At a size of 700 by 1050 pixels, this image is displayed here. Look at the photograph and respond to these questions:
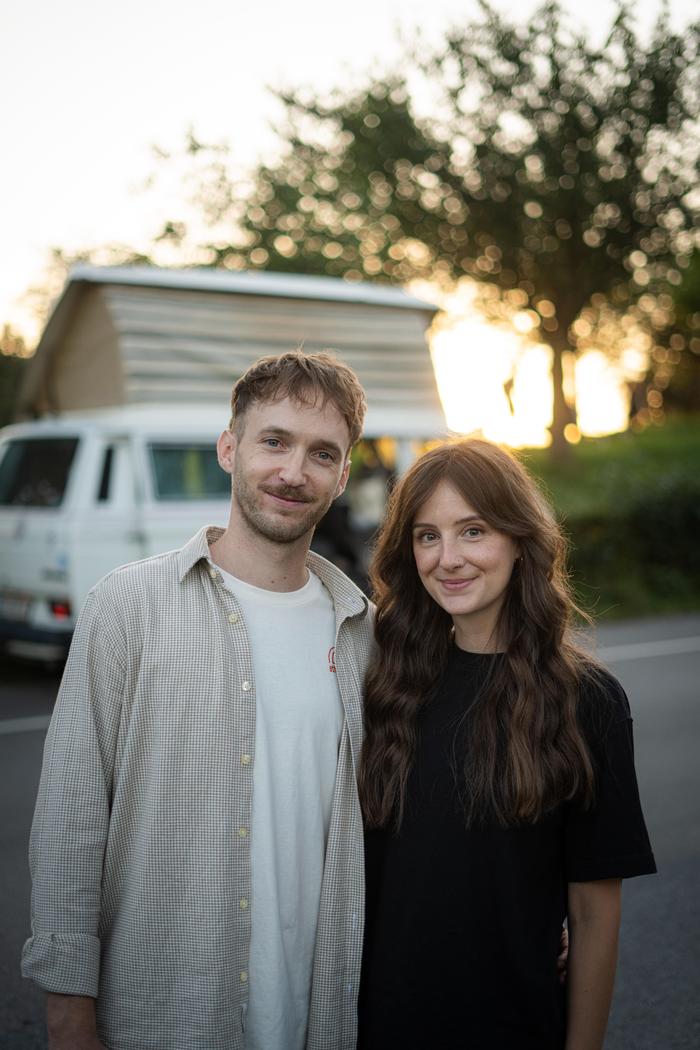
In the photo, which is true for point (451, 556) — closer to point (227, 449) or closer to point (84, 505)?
point (227, 449)

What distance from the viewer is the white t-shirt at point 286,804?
2119 millimetres

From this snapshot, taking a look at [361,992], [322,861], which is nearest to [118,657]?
[322,861]

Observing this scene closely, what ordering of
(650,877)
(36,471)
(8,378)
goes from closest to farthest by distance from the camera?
(650,877) < (36,471) < (8,378)

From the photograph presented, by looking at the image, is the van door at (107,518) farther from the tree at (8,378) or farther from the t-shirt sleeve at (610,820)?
the tree at (8,378)

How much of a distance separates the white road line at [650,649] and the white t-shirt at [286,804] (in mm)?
8114

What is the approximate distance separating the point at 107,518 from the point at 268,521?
642 cm

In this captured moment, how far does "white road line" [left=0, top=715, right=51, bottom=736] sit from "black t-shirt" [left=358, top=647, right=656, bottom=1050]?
554cm

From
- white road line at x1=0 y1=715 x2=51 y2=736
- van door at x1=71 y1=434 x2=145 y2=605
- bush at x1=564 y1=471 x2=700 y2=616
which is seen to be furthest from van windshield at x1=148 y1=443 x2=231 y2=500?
bush at x1=564 y1=471 x2=700 y2=616

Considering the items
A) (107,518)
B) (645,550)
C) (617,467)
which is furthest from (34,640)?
(617,467)

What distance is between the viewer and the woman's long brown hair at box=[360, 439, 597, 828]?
208 centimetres

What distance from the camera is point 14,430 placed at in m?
9.50

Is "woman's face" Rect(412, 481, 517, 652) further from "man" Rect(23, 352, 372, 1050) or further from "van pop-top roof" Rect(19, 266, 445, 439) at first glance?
"van pop-top roof" Rect(19, 266, 445, 439)

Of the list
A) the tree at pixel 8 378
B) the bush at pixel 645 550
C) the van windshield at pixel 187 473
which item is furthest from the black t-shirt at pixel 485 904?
the tree at pixel 8 378

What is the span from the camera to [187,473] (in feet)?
29.7
